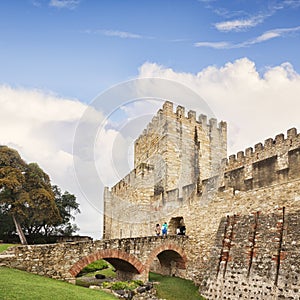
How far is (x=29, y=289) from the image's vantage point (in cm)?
1021

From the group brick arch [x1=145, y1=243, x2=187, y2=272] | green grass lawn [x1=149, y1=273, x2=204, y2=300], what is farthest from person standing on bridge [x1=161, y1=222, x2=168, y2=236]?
green grass lawn [x1=149, y1=273, x2=204, y2=300]

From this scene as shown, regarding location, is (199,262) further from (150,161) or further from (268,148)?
(150,161)

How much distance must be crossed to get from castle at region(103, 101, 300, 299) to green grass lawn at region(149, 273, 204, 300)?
1.71 ft

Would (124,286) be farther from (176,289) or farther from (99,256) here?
(176,289)

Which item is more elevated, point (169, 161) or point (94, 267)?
point (169, 161)

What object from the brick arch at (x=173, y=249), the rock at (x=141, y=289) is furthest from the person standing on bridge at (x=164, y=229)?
the rock at (x=141, y=289)

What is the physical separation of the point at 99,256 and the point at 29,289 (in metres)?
5.02

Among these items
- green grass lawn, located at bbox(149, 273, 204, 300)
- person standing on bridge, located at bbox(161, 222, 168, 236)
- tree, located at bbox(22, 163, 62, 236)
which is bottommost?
green grass lawn, located at bbox(149, 273, 204, 300)

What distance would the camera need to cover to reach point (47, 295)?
33.1ft

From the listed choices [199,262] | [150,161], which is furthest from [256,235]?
[150,161]

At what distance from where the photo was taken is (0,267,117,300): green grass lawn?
951 cm

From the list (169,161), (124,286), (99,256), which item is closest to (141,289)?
(124,286)

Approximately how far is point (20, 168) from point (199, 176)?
14217 mm

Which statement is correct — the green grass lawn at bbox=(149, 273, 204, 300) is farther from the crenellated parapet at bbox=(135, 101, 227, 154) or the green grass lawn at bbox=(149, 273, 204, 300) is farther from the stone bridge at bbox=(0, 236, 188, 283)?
the crenellated parapet at bbox=(135, 101, 227, 154)
